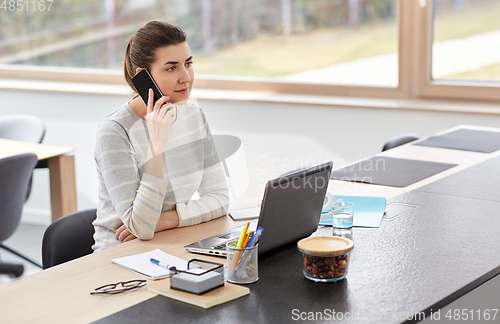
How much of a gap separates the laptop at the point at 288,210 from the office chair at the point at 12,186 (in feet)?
4.65

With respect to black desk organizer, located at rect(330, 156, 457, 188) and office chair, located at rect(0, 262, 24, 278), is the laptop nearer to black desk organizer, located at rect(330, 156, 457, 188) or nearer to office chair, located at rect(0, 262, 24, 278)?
black desk organizer, located at rect(330, 156, 457, 188)

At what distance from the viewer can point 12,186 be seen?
110 inches

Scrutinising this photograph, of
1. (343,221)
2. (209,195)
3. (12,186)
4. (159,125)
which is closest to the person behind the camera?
(343,221)

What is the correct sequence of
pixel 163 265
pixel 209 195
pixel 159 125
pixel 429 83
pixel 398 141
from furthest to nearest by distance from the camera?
pixel 429 83, pixel 398 141, pixel 209 195, pixel 159 125, pixel 163 265

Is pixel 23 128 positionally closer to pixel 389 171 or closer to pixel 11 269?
pixel 11 269

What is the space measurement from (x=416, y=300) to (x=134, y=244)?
2.61ft

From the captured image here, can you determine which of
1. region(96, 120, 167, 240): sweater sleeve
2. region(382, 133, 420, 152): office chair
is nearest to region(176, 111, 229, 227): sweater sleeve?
region(96, 120, 167, 240): sweater sleeve

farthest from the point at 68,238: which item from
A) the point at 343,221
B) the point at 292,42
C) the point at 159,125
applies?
the point at 292,42

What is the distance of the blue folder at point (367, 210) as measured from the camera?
1.79 metres

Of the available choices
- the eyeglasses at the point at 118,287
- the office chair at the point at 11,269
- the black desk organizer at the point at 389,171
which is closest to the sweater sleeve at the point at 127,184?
the eyeglasses at the point at 118,287

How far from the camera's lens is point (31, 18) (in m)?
4.66

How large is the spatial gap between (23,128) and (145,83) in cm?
198

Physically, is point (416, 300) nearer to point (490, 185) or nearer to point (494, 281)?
point (494, 281)

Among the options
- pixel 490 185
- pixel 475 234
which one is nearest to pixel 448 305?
pixel 475 234
